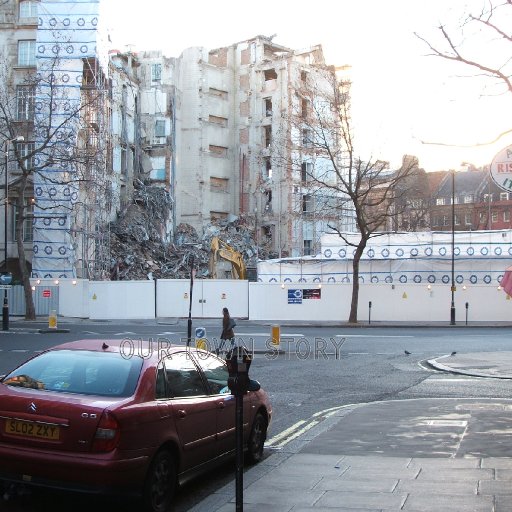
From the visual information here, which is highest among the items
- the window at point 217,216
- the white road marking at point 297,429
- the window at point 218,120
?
the window at point 218,120

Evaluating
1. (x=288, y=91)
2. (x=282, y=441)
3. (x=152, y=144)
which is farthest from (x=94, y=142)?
(x=282, y=441)

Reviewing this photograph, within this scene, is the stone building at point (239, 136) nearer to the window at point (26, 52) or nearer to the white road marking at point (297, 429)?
the window at point (26, 52)

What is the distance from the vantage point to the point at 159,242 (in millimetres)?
62562

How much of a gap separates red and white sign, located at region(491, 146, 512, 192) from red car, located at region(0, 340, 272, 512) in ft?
15.3

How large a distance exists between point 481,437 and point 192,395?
438 centimetres

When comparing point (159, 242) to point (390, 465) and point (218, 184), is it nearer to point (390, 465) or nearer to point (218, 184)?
point (218, 184)

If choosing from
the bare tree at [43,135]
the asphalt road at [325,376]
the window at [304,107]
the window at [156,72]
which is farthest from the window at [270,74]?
the asphalt road at [325,376]

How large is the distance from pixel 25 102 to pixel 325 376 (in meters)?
38.6

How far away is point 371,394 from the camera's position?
50.4 ft

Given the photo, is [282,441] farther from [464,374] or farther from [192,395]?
[464,374]

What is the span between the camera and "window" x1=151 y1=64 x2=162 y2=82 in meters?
72.5

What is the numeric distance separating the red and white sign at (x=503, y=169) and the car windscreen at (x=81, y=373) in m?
5.45

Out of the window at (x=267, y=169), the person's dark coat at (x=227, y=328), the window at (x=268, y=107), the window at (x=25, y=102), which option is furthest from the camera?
the window at (x=268, y=107)

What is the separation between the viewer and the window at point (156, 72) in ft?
238
